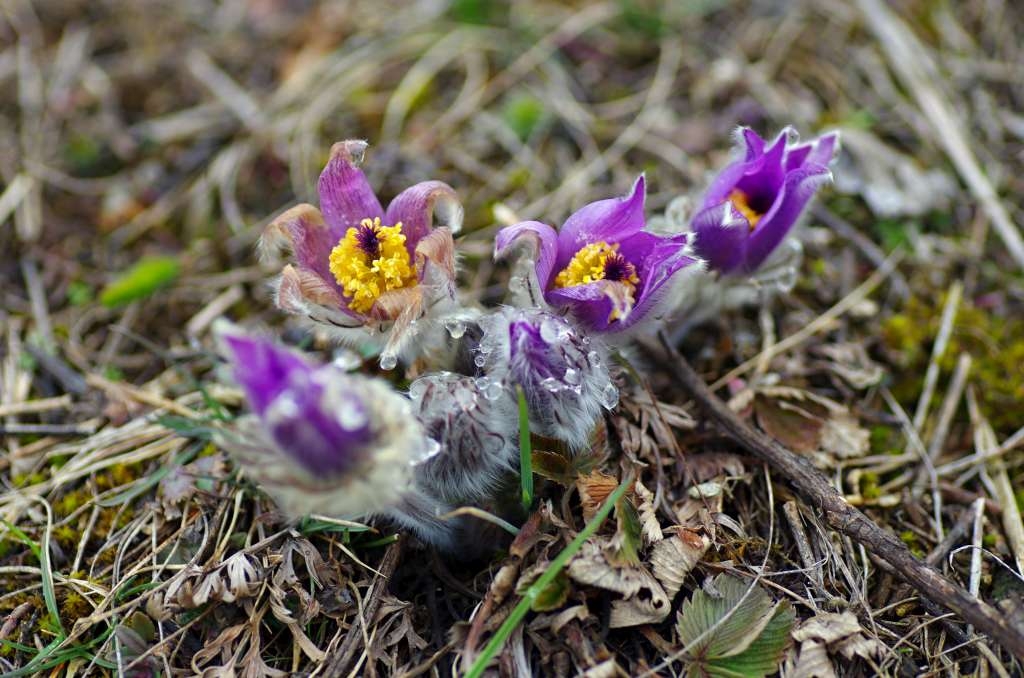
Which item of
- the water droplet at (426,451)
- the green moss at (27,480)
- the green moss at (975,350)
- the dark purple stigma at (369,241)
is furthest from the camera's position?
the green moss at (975,350)

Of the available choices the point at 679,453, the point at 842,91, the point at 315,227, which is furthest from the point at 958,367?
the point at 315,227

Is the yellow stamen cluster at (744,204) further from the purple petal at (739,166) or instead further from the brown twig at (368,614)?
the brown twig at (368,614)

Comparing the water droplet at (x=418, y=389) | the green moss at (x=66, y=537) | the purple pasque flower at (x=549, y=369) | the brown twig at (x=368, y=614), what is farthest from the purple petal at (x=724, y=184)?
the green moss at (x=66, y=537)

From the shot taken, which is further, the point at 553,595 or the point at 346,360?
the point at 346,360

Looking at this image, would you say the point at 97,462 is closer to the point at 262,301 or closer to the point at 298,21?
the point at 262,301

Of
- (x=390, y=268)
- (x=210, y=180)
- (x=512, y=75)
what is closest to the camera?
(x=390, y=268)

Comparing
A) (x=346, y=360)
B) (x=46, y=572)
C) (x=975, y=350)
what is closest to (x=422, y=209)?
(x=346, y=360)

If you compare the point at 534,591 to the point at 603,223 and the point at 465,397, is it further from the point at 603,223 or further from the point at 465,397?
the point at 603,223
